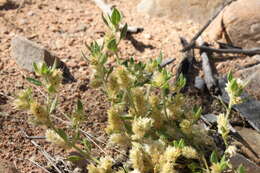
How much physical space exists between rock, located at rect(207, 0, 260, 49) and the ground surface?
9.1 inches

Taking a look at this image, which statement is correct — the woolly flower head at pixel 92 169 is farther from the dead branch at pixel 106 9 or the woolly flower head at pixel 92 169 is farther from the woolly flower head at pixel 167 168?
the dead branch at pixel 106 9

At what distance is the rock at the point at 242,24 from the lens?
3.27 meters

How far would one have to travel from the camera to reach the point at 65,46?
318 cm

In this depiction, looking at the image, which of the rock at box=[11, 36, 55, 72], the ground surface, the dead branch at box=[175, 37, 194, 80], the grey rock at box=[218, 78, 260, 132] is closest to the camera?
the ground surface

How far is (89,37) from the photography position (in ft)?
10.9

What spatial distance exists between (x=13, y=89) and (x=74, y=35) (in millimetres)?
800

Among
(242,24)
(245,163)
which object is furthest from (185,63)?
(245,163)

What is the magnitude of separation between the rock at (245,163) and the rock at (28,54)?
4.33ft

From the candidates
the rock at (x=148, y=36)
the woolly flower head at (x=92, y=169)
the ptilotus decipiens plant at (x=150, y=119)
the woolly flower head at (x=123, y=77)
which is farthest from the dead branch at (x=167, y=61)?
the woolly flower head at (x=92, y=169)

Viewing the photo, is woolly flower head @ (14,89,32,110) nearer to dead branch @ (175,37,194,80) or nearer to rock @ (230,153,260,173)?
rock @ (230,153,260,173)

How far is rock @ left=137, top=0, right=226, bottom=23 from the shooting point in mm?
3645

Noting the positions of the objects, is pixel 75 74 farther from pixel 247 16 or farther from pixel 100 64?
pixel 247 16

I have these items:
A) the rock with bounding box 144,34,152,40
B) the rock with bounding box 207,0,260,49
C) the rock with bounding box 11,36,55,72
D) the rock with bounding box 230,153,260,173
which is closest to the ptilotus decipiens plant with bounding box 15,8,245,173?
the rock with bounding box 230,153,260,173

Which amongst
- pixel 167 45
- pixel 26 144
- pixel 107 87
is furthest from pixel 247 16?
pixel 26 144
